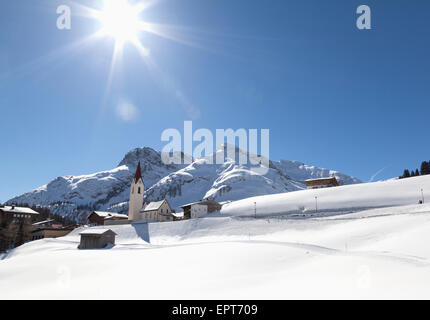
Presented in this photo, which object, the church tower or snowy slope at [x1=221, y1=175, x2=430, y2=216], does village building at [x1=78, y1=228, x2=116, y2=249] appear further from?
snowy slope at [x1=221, y1=175, x2=430, y2=216]

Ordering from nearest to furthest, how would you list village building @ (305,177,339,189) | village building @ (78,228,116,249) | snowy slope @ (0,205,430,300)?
snowy slope @ (0,205,430,300) → village building @ (78,228,116,249) → village building @ (305,177,339,189)

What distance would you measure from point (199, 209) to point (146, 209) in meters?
16.5

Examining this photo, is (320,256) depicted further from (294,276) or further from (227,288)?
(227,288)

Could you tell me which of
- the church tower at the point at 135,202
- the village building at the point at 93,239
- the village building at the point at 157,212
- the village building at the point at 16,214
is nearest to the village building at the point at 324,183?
the village building at the point at 157,212

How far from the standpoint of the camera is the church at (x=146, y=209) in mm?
77750

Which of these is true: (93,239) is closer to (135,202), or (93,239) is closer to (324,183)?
(135,202)

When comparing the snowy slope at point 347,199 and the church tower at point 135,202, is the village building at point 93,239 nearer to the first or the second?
the church tower at point 135,202

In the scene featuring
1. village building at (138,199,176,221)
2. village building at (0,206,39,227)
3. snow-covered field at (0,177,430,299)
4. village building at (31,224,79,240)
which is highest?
snow-covered field at (0,177,430,299)

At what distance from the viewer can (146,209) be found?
265 ft

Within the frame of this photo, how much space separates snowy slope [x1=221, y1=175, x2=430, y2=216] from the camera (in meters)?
54.8

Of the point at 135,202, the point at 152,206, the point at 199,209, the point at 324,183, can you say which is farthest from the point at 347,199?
the point at 135,202

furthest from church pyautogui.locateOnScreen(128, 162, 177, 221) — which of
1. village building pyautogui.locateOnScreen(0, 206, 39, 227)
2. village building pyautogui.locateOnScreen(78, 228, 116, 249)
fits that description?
village building pyautogui.locateOnScreen(0, 206, 39, 227)

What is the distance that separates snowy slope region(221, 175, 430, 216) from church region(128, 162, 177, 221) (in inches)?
680
